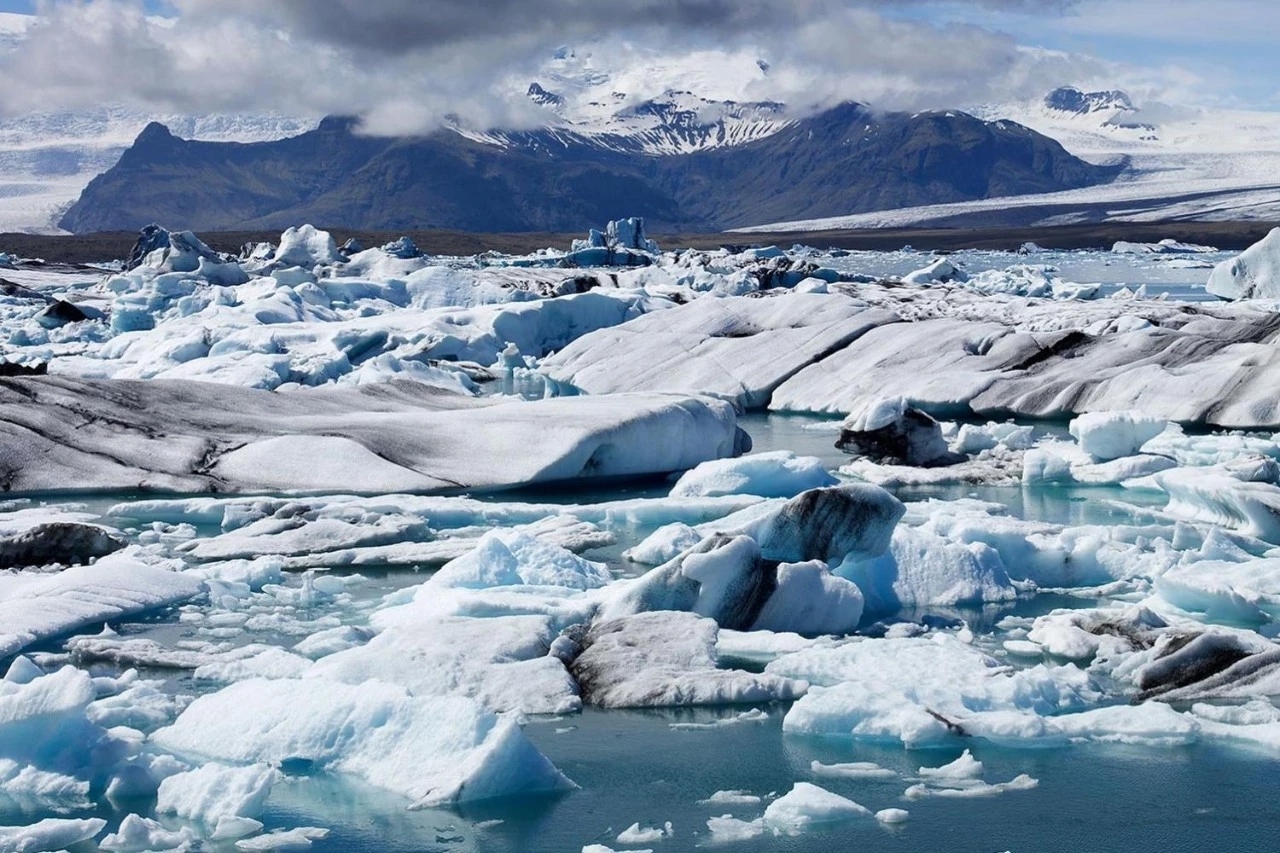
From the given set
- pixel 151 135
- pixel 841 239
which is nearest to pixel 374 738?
pixel 841 239

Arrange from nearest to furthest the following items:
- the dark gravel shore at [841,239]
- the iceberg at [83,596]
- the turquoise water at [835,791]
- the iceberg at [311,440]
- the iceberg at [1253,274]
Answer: the turquoise water at [835,791] → the iceberg at [83,596] → the iceberg at [311,440] → the iceberg at [1253,274] → the dark gravel shore at [841,239]

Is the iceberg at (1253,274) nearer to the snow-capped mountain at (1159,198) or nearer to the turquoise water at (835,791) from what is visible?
the turquoise water at (835,791)

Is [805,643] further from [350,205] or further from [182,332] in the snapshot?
[350,205]

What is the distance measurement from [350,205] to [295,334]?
16915cm

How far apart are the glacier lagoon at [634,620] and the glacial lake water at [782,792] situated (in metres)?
0.02

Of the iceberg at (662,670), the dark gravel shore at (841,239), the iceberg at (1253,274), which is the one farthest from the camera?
the dark gravel shore at (841,239)

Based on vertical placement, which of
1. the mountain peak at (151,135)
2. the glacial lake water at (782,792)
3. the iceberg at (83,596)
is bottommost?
the iceberg at (83,596)

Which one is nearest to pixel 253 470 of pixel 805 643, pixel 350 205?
pixel 805 643

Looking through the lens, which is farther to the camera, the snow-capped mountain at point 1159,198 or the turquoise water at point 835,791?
the snow-capped mountain at point 1159,198

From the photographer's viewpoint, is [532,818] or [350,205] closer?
[532,818]

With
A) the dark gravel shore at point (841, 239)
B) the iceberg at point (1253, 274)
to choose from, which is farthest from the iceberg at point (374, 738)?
the dark gravel shore at point (841, 239)

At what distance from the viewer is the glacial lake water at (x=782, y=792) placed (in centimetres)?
491

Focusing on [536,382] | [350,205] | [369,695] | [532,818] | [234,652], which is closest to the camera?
[532,818]

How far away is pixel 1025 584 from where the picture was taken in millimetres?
8820
